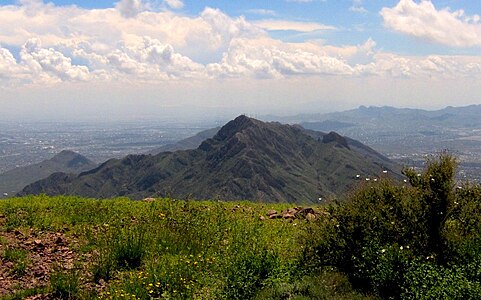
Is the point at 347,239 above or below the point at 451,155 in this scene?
below

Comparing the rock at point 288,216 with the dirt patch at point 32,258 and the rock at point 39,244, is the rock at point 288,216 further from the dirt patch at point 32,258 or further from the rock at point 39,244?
the rock at point 39,244

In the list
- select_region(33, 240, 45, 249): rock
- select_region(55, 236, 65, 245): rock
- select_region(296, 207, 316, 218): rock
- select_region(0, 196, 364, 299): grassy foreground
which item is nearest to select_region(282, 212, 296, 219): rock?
select_region(296, 207, 316, 218): rock

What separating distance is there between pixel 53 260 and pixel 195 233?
141 inches

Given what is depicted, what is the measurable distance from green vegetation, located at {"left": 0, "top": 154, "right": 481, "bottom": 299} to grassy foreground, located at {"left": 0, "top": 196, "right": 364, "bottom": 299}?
28 mm

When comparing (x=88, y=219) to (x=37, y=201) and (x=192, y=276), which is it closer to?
(x=37, y=201)

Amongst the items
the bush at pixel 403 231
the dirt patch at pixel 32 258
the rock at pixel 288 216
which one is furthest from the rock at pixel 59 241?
the rock at pixel 288 216

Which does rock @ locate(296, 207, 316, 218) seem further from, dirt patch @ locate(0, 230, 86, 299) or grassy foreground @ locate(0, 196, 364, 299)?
dirt patch @ locate(0, 230, 86, 299)

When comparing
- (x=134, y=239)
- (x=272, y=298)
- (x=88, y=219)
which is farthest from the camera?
(x=88, y=219)

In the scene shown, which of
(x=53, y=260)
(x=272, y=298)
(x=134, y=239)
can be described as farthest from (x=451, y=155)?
(x=53, y=260)

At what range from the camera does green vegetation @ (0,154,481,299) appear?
816cm

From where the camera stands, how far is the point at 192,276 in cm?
903

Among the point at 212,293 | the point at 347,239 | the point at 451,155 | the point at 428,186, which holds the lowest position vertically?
the point at 212,293

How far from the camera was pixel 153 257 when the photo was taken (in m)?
10.1

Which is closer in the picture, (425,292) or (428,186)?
(425,292)
